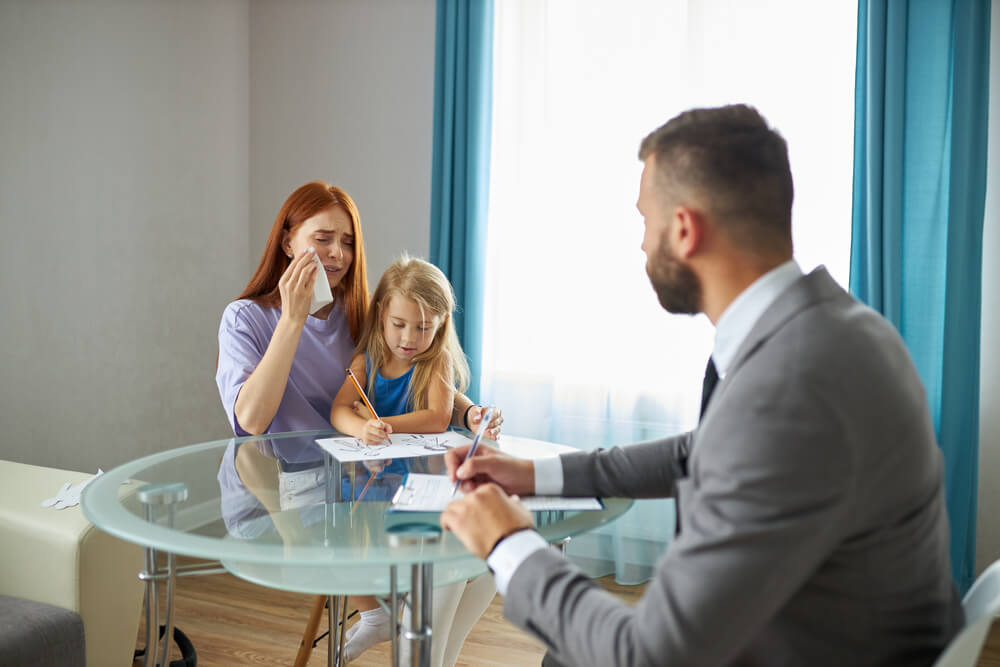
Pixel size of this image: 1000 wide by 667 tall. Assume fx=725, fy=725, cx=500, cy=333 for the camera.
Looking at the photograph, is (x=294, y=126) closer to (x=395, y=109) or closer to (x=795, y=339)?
(x=395, y=109)

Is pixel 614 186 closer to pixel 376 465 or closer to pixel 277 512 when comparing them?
pixel 376 465

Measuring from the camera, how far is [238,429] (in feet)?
6.48

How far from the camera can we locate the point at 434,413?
1.89 m

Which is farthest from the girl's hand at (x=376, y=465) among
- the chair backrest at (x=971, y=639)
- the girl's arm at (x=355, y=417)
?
the chair backrest at (x=971, y=639)

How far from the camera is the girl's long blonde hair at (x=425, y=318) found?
1938mm

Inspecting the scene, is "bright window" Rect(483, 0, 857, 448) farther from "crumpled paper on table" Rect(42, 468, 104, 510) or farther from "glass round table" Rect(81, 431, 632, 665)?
"crumpled paper on table" Rect(42, 468, 104, 510)

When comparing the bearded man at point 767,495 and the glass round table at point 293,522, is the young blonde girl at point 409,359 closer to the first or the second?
the glass round table at point 293,522

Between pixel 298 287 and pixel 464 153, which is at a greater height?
pixel 464 153

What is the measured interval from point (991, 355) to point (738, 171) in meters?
2.30

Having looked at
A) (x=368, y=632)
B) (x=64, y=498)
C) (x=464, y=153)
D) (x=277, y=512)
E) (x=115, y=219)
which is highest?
(x=464, y=153)

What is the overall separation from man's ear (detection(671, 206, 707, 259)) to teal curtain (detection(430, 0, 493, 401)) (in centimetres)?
223

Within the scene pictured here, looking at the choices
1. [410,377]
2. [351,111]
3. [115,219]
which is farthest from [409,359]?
[351,111]

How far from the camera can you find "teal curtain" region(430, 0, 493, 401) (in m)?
3.13

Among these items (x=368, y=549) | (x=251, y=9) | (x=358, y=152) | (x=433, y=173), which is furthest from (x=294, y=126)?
(x=368, y=549)
